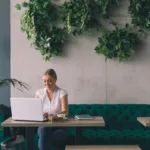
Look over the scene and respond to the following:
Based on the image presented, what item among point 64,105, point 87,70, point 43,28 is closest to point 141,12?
point 87,70

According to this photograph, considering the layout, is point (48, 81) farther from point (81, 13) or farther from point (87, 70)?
point (81, 13)

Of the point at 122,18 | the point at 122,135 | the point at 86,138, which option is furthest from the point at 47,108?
the point at 122,18

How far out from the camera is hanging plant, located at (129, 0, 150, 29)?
5.32 m

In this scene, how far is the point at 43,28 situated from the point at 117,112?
1.77 m

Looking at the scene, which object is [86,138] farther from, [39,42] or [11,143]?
[39,42]

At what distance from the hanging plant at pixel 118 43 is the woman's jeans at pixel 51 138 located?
1.66 meters

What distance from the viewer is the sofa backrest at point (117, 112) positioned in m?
5.38

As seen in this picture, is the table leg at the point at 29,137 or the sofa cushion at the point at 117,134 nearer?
the table leg at the point at 29,137

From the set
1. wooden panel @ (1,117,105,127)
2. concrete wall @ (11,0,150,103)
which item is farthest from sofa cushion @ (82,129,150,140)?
wooden panel @ (1,117,105,127)

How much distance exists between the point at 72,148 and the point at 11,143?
30.3 inches

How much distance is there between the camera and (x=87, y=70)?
5.61 meters

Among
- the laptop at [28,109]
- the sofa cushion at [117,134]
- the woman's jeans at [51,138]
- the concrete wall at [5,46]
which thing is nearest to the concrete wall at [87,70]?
the concrete wall at [5,46]

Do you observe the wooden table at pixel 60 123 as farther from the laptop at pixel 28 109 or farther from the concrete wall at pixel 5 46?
the concrete wall at pixel 5 46

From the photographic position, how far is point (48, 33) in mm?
5457
